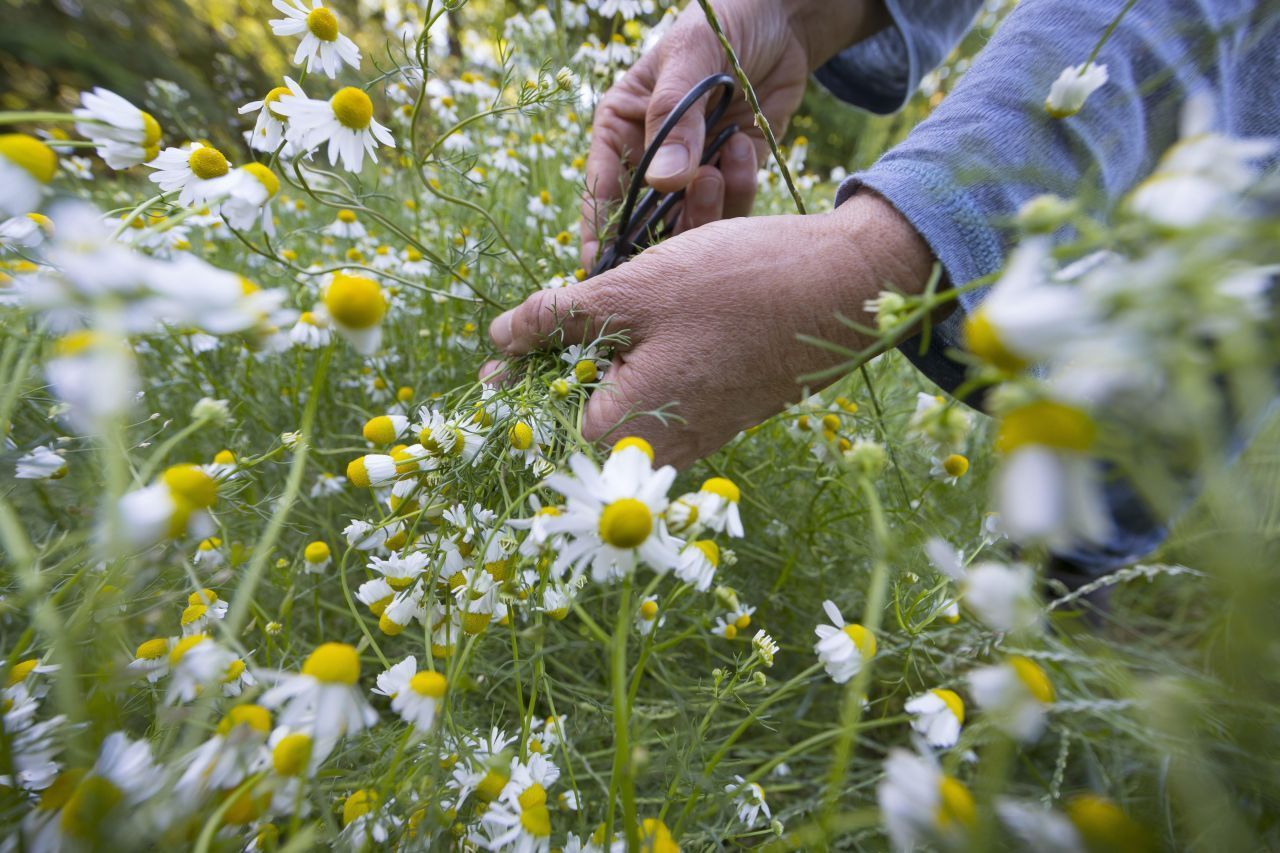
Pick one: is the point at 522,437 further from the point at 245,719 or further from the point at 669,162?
the point at 669,162

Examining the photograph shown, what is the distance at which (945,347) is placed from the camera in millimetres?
640

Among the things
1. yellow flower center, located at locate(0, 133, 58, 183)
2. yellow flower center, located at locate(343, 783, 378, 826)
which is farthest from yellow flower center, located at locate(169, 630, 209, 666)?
yellow flower center, located at locate(0, 133, 58, 183)

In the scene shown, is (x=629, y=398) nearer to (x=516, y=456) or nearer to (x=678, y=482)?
(x=516, y=456)

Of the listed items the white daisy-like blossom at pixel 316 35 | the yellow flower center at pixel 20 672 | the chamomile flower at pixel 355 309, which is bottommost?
the yellow flower center at pixel 20 672

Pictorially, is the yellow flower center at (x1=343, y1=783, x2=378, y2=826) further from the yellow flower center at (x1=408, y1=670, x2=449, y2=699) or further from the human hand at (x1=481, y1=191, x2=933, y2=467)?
the human hand at (x1=481, y1=191, x2=933, y2=467)

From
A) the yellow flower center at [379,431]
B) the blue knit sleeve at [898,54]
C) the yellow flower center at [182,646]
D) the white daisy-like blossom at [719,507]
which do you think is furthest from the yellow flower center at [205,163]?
the blue knit sleeve at [898,54]

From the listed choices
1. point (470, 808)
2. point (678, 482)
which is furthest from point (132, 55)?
point (470, 808)

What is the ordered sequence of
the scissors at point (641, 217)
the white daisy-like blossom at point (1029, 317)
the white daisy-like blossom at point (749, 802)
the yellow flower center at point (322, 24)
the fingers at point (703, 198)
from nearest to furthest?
the white daisy-like blossom at point (1029, 317) → the white daisy-like blossom at point (749, 802) → the yellow flower center at point (322, 24) → the scissors at point (641, 217) → the fingers at point (703, 198)

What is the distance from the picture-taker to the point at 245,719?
11.4 inches

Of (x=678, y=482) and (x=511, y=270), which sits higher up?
(x=511, y=270)

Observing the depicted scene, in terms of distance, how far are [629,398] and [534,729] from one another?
307mm

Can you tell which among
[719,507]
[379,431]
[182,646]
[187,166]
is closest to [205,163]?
[187,166]

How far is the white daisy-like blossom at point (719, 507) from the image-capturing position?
1.22 ft

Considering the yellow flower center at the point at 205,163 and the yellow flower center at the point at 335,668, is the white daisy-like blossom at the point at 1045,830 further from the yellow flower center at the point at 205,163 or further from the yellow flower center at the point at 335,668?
the yellow flower center at the point at 205,163
